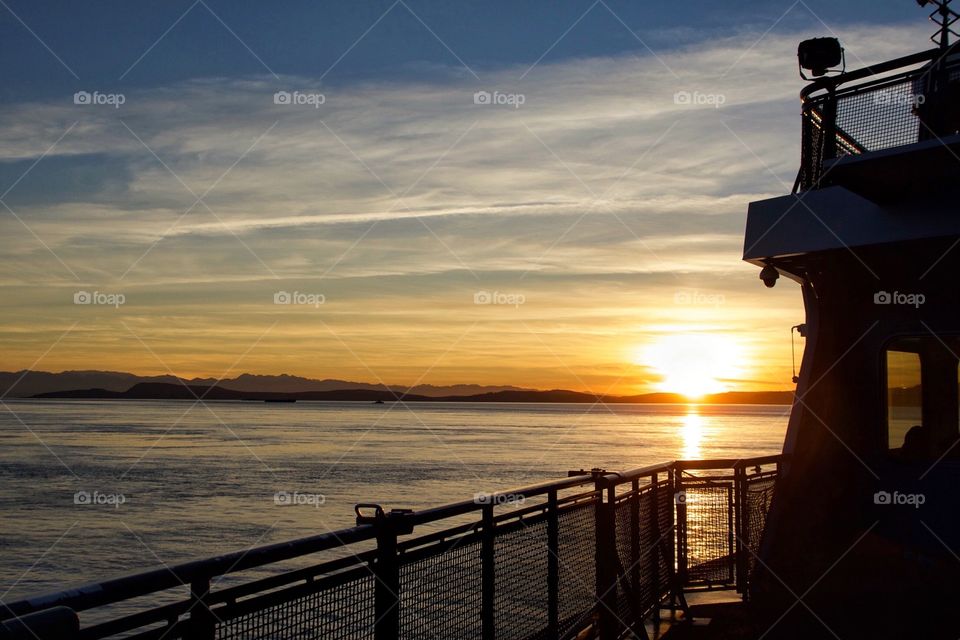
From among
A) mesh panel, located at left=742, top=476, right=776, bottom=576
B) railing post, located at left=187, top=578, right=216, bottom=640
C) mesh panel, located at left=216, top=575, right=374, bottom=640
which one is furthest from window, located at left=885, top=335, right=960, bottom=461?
railing post, located at left=187, top=578, right=216, bottom=640

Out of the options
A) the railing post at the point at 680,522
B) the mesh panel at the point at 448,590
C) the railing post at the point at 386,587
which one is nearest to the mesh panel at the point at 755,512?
the railing post at the point at 680,522

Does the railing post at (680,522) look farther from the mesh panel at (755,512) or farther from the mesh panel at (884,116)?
the mesh panel at (884,116)

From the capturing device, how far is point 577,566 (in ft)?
20.8

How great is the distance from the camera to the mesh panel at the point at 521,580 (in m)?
5.34

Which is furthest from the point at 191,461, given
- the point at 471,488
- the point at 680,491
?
the point at 680,491

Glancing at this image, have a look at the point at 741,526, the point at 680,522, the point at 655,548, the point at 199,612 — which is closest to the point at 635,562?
the point at 655,548

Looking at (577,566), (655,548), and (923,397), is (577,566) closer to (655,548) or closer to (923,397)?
(655,548)

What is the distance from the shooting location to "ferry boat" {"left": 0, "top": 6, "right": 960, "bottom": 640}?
6645 mm

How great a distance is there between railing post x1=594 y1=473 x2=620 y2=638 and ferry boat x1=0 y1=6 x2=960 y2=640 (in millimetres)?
15

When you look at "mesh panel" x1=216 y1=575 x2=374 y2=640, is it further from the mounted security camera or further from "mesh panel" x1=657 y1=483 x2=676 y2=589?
the mounted security camera

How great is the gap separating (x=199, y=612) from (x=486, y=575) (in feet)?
7.99

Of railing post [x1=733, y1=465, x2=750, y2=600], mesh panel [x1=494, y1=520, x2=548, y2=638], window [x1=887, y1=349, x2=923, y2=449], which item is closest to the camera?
mesh panel [x1=494, y1=520, x2=548, y2=638]

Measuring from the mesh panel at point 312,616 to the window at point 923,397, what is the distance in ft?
20.3

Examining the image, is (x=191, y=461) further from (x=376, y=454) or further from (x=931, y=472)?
(x=931, y=472)
